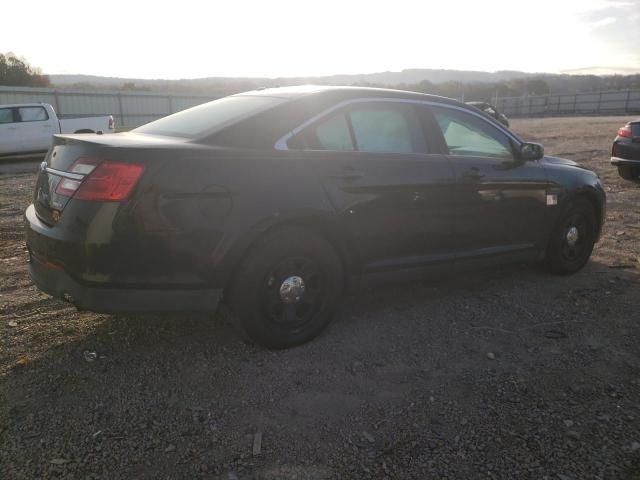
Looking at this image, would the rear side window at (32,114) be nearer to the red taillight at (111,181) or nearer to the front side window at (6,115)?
the front side window at (6,115)

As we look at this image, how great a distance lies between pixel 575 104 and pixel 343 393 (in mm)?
55298

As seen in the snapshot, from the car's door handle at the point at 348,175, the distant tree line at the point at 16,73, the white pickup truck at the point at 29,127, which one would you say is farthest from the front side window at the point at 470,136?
the distant tree line at the point at 16,73

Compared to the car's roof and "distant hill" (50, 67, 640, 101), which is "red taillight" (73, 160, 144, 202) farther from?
"distant hill" (50, 67, 640, 101)

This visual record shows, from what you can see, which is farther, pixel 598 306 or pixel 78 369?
pixel 598 306

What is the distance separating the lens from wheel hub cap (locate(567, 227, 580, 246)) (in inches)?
197

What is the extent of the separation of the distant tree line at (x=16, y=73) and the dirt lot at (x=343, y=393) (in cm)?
3935

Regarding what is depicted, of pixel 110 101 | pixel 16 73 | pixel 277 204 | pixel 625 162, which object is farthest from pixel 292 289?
pixel 16 73

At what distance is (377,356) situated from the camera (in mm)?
3379

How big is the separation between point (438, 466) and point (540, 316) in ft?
6.84

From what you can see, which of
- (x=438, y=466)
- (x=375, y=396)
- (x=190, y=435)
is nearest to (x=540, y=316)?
(x=375, y=396)

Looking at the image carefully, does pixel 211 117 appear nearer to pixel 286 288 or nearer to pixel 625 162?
pixel 286 288

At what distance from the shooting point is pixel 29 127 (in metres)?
15.7

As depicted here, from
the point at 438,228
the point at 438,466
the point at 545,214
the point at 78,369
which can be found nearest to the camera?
the point at 438,466

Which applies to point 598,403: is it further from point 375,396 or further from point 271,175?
point 271,175
